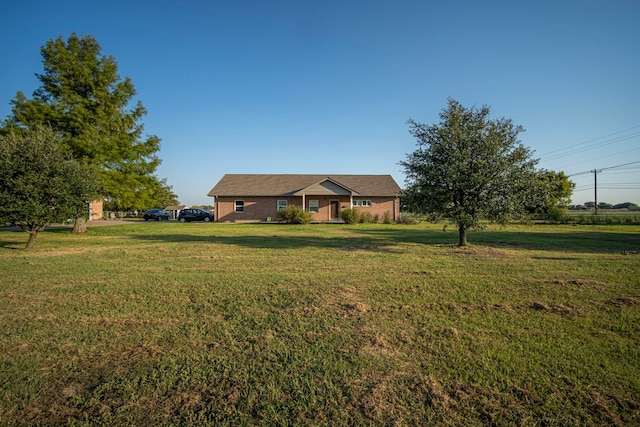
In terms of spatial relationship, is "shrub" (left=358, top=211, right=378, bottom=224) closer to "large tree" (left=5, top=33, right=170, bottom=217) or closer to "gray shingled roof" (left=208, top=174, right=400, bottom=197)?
"gray shingled roof" (left=208, top=174, right=400, bottom=197)

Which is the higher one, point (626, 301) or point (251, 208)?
point (251, 208)

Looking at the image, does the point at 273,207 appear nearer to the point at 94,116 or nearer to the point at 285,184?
the point at 285,184

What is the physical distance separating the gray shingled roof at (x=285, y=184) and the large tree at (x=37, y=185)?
20.4 metres

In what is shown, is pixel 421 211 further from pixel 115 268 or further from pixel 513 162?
pixel 115 268

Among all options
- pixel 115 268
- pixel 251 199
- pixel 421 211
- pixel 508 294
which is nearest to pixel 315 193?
pixel 251 199

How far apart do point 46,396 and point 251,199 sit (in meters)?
31.2

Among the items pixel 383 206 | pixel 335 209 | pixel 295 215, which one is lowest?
pixel 295 215

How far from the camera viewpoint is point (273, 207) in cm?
3341

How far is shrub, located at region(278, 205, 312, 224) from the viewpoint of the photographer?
93.8ft

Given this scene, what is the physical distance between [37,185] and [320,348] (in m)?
13.4

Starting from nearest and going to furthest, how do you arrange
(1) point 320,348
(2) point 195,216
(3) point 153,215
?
1. (1) point 320,348
2. (2) point 195,216
3. (3) point 153,215

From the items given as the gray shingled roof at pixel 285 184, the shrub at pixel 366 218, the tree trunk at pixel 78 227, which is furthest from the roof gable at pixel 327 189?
the tree trunk at pixel 78 227

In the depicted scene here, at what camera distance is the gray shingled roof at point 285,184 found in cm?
3341

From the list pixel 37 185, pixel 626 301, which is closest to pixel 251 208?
pixel 37 185
